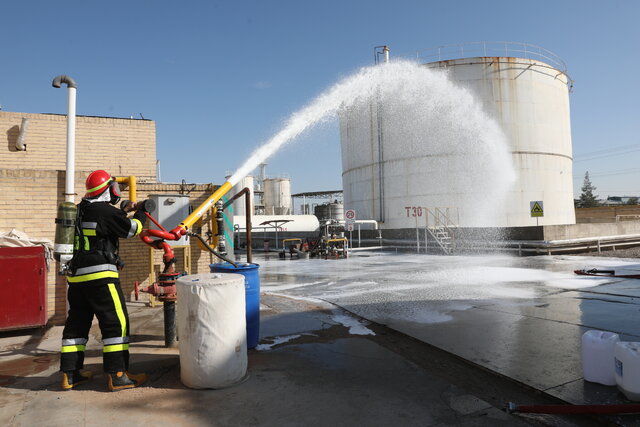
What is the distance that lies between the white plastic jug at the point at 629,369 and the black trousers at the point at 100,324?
4016 millimetres

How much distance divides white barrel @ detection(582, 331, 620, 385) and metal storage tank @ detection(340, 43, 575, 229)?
17.6 m

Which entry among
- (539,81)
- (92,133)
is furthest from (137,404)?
(539,81)

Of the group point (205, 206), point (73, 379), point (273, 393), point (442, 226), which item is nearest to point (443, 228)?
point (442, 226)

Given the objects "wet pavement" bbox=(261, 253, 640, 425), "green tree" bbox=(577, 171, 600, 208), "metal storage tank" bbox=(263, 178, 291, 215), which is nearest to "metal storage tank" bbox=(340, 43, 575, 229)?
"wet pavement" bbox=(261, 253, 640, 425)

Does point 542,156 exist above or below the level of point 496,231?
above

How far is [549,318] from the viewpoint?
18.1 ft

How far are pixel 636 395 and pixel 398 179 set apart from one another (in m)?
20.8

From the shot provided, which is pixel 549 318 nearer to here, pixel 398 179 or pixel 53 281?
pixel 53 281

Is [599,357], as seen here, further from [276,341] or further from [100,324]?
[100,324]

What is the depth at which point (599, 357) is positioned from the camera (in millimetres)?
3301

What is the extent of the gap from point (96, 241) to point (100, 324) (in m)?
0.73

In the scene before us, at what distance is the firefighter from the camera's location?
3.52m

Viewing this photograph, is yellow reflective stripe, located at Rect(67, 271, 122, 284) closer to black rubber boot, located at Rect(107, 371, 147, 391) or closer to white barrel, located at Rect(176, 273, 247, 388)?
white barrel, located at Rect(176, 273, 247, 388)

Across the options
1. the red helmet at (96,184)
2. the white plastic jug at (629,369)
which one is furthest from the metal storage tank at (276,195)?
the white plastic jug at (629,369)
